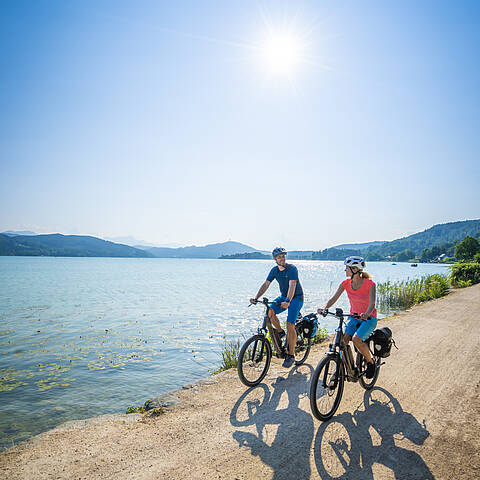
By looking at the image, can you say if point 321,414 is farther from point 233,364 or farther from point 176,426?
point 233,364

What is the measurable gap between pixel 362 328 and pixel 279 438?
7.54 ft

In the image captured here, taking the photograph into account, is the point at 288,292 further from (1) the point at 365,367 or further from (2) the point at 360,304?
(1) the point at 365,367

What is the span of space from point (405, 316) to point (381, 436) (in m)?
10.3

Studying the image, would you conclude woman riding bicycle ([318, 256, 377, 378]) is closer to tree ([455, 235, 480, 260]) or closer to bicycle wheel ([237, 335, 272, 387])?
bicycle wheel ([237, 335, 272, 387])

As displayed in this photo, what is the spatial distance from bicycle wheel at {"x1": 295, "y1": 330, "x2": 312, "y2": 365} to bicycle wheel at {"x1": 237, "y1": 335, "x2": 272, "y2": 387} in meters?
1.37

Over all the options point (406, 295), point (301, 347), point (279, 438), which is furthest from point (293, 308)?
point (406, 295)

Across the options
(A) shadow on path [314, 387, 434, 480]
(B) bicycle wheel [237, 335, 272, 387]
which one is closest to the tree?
(B) bicycle wheel [237, 335, 272, 387]

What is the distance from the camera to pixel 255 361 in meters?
6.67

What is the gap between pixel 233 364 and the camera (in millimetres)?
8805

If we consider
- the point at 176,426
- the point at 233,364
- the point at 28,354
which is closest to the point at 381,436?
the point at 176,426

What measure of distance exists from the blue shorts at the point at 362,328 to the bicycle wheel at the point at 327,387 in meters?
0.63

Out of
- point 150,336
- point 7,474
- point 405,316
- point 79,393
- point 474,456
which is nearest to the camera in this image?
point 7,474

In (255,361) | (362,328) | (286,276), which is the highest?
(286,276)

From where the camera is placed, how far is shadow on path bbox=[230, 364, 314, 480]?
386 centimetres
